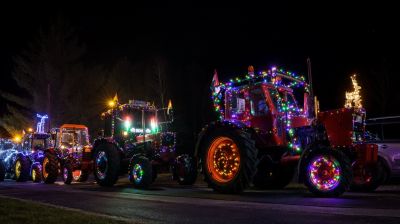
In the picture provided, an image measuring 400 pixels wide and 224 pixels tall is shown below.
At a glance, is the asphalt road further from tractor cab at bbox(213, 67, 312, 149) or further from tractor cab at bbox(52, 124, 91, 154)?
tractor cab at bbox(52, 124, 91, 154)

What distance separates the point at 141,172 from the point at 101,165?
7.38 feet

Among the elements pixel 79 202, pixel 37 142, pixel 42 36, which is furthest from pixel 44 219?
pixel 42 36

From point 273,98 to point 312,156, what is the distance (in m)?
2.24

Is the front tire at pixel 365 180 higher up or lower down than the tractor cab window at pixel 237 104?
lower down

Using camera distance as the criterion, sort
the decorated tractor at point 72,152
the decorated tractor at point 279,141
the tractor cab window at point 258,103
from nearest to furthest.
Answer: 1. the decorated tractor at point 279,141
2. the tractor cab window at point 258,103
3. the decorated tractor at point 72,152

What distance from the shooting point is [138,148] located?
14375 mm

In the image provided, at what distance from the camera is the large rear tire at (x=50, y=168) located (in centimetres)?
1778

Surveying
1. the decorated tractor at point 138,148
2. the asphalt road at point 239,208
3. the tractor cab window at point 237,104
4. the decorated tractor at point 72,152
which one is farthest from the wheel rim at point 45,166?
the tractor cab window at point 237,104

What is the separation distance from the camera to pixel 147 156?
14.0m

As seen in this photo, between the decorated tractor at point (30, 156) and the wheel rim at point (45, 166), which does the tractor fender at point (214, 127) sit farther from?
the decorated tractor at point (30, 156)

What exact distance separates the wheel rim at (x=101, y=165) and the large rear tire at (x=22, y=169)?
6738 mm

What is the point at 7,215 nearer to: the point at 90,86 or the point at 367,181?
the point at 367,181

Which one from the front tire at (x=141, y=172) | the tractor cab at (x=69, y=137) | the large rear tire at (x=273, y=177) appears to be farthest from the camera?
the tractor cab at (x=69, y=137)

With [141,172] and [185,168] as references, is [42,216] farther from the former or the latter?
[185,168]
